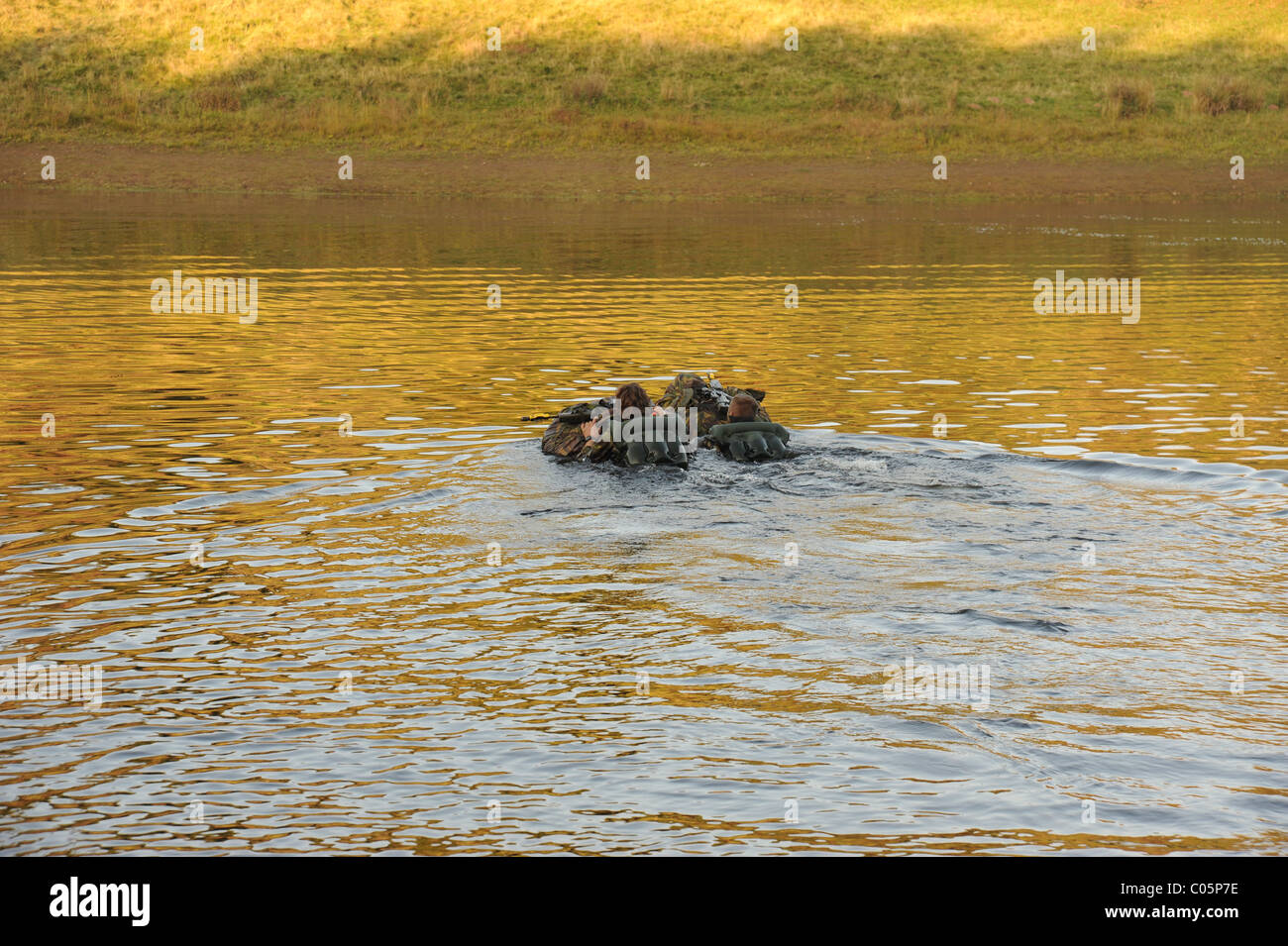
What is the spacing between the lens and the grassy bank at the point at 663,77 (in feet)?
180

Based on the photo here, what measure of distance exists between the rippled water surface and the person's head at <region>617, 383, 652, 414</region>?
2.20 ft

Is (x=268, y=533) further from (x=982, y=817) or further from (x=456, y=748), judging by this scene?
(x=982, y=817)

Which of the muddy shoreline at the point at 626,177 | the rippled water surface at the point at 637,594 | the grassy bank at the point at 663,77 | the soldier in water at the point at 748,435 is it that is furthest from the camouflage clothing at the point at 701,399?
the grassy bank at the point at 663,77

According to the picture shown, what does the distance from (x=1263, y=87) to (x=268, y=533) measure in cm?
5374

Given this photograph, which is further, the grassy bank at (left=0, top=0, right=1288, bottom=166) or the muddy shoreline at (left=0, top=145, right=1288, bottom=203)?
the grassy bank at (left=0, top=0, right=1288, bottom=166)

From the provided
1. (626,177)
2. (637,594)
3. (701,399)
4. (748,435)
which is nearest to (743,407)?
(748,435)

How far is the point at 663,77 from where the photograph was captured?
60125mm

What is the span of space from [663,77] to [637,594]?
51057 millimetres

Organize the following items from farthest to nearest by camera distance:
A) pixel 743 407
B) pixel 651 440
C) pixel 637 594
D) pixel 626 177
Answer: pixel 626 177 < pixel 743 407 < pixel 651 440 < pixel 637 594

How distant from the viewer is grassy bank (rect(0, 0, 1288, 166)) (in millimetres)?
54875

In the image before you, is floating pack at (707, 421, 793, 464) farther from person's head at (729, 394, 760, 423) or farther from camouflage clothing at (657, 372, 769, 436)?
camouflage clothing at (657, 372, 769, 436)

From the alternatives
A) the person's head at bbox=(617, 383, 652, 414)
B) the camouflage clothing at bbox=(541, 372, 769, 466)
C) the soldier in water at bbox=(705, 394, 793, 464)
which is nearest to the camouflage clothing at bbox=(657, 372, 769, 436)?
the camouflage clothing at bbox=(541, 372, 769, 466)

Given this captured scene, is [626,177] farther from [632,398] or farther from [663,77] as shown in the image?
[632,398]
